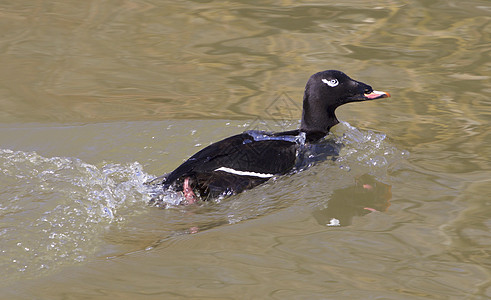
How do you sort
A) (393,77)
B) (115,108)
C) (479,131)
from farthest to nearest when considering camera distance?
1. (393,77)
2. (115,108)
3. (479,131)

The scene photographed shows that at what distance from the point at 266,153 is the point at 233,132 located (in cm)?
121

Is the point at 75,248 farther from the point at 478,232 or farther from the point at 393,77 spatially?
the point at 393,77

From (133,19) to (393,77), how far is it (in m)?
3.76

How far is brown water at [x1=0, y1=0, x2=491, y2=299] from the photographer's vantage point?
13.3 feet

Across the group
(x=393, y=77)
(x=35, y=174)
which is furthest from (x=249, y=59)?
(x=35, y=174)

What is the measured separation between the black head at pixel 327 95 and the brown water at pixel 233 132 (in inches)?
15.2

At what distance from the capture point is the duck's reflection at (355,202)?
193 inches

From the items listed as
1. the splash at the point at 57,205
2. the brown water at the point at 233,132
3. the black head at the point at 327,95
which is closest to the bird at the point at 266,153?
the black head at the point at 327,95

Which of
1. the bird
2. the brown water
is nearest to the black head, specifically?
the bird

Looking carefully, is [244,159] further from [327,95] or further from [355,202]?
[327,95]

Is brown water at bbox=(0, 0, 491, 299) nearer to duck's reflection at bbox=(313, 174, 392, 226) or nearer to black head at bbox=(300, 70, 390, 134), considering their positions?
duck's reflection at bbox=(313, 174, 392, 226)

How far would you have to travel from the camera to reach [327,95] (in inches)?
234

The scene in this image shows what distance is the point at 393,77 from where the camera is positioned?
7594mm

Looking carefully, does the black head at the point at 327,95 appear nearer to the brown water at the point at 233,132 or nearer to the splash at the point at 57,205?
the brown water at the point at 233,132
